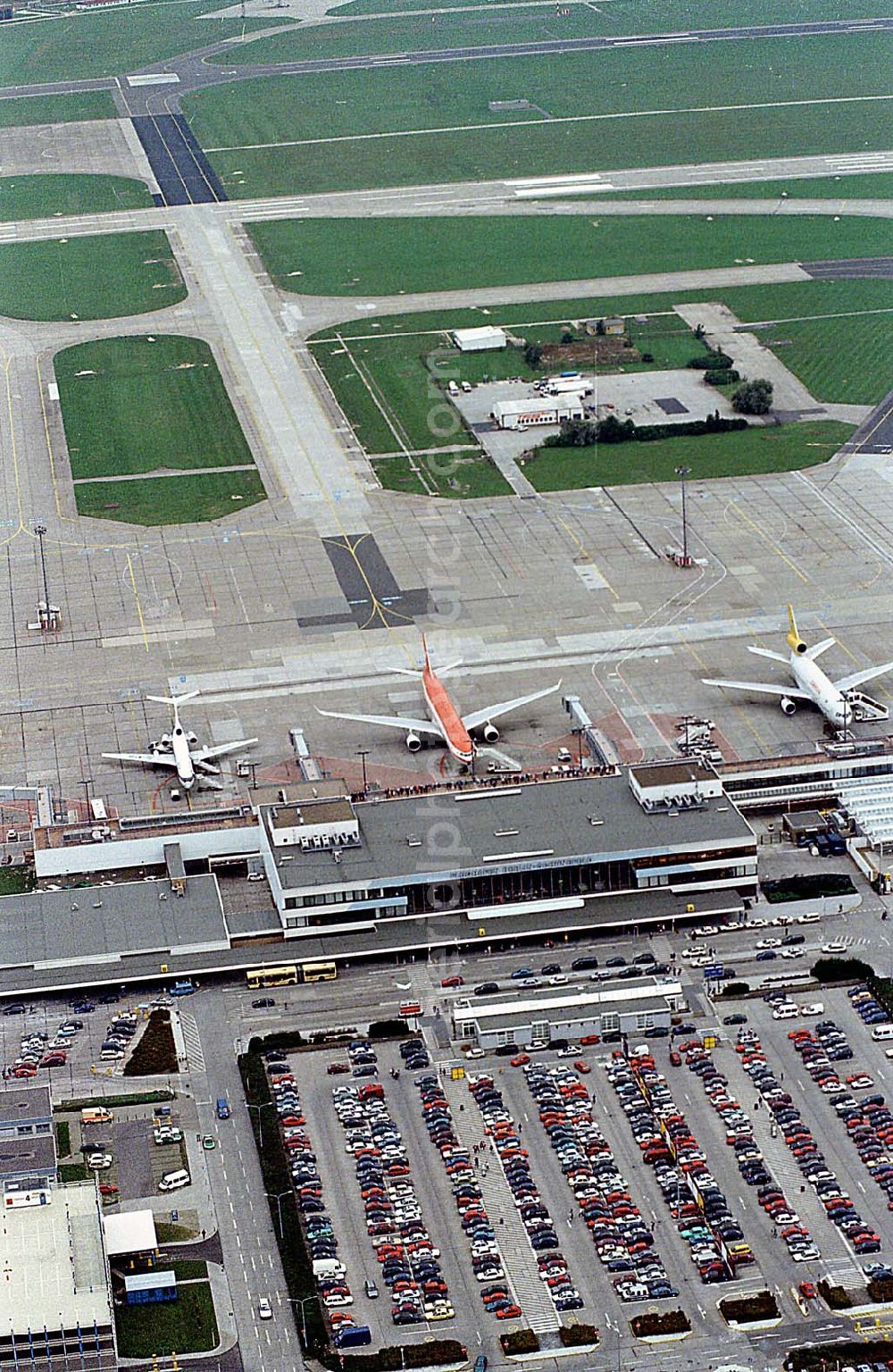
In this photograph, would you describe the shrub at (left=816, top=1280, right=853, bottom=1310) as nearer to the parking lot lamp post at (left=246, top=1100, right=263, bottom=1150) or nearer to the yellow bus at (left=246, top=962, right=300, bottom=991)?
the parking lot lamp post at (left=246, top=1100, right=263, bottom=1150)

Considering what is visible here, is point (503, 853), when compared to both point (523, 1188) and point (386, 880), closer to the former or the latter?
point (386, 880)

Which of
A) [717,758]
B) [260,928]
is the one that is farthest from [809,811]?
[260,928]

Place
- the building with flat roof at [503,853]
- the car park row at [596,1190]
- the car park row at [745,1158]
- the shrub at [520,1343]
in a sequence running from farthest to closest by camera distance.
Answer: the building with flat roof at [503,853]
the car park row at [745,1158]
the car park row at [596,1190]
the shrub at [520,1343]

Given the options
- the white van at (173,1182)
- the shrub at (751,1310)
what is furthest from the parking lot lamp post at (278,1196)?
the shrub at (751,1310)

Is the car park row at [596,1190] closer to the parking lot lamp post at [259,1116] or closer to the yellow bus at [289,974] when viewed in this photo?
the parking lot lamp post at [259,1116]

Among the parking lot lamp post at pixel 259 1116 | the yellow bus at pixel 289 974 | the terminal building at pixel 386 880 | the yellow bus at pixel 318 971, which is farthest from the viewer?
the terminal building at pixel 386 880

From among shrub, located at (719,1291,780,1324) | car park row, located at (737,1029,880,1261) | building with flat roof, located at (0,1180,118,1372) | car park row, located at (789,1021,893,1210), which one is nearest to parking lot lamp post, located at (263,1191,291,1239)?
building with flat roof, located at (0,1180,118,1372)
